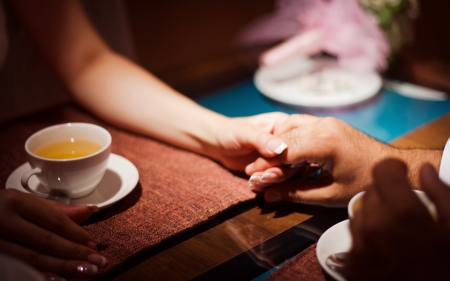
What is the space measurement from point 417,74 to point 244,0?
108cm

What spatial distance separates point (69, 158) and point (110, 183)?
84 mm

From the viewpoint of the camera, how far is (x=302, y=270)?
59 cm

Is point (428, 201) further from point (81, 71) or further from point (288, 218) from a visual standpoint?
point (81, 71)

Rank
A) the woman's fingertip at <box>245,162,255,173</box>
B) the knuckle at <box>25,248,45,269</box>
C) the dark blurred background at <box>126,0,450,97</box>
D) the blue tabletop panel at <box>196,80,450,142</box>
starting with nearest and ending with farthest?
the knuckle at <box>25,248,45,269</box>
the woman's fingertip at <box>245,162,255,173</box>
the blue tabletop panel at <box>196,80,450,142</box>
the dark blurred background at <box>126,0,450,97</box>

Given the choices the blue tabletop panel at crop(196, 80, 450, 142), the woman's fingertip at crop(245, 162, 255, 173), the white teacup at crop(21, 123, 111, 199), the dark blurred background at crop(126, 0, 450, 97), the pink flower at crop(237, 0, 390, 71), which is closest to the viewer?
the white teacup at crop(21, 123, 111, 199)

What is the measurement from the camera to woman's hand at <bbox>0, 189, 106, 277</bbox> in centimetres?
57

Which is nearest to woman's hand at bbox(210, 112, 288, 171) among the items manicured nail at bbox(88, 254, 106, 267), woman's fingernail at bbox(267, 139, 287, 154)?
woman's fingernail at bbox(267, 139, 287, 154)

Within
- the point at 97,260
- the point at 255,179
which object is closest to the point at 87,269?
the point at 97,260

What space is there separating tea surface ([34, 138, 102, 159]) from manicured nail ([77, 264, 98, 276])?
0.78ft

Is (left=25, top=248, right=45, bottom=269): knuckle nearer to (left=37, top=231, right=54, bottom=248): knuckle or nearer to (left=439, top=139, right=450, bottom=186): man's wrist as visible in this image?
(left=37, top=231, right=54, bottom=248): knuckle

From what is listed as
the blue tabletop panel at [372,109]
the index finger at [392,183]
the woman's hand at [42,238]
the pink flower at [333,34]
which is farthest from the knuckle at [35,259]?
the pink flower at [333,34]

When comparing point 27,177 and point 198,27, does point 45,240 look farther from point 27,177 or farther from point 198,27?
point 198,27

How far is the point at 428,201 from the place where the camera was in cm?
49

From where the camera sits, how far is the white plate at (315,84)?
1198mm
